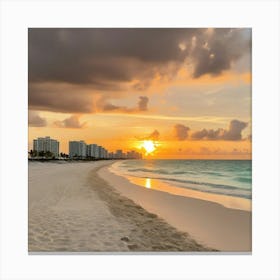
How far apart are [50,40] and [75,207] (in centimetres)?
246

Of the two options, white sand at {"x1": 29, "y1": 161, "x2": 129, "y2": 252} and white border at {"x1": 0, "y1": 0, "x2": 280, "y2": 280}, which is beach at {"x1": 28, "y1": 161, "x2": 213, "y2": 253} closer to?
white sand at {"x1": 29, "y1": 161, "x2": 129, "y2": 252}

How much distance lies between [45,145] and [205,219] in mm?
2563

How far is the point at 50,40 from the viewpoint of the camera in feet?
17.3

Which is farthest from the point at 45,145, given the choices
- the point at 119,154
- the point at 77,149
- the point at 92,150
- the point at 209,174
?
the point at 209,174

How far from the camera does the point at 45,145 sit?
17.5 ft

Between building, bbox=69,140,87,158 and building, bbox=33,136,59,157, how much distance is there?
207 millimetres

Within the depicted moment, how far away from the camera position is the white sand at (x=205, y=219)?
4938 mm

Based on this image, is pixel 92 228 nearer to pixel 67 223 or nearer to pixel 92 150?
pixel 67 223
